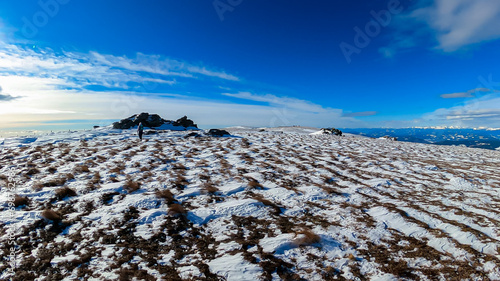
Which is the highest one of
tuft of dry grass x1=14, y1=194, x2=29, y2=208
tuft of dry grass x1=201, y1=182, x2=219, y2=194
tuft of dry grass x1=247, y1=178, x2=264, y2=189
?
tuft of dry grass x1=247, y1=178, x2=264, y2=189

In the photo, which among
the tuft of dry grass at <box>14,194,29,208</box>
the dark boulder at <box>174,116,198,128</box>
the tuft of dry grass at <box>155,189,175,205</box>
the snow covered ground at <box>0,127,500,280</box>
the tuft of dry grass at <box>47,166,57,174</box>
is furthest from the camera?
the dark boulder at <box>174,116,198,128</box>

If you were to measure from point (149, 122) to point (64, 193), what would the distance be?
32.5 m

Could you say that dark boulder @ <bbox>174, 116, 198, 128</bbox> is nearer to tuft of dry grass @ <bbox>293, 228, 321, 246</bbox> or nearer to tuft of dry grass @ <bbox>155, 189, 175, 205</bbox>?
tuft of dry grass @ <bbox>155, 189, 175, 205</bbox>

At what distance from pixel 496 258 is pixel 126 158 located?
1762 cm

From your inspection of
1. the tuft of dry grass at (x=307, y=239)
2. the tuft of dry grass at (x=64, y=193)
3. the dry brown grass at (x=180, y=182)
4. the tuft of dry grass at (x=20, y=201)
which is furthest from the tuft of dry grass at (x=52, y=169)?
the tuft of dry grass at (x=307, y=239)

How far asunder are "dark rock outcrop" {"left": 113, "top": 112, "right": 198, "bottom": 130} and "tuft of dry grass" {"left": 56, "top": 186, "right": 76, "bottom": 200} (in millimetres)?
29694

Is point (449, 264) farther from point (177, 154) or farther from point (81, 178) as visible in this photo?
point (177, 154)

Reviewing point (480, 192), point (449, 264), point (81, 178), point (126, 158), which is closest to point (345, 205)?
point (449, 264)

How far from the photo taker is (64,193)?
27.0 feet

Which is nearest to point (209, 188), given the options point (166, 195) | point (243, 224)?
point (166, 195)

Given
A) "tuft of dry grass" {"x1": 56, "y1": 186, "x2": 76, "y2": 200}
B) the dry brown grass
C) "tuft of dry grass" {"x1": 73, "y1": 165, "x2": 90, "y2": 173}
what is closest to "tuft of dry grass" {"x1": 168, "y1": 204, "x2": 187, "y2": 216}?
the dry brown grass

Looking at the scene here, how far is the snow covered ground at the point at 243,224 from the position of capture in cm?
477

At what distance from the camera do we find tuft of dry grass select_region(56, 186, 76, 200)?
8125mm

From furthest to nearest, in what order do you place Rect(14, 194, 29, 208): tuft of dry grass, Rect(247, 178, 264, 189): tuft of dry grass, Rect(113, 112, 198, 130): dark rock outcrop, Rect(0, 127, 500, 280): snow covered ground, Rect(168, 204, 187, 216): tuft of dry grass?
Rect(113, 112, 198, 130): dark rock outcrop
Rect(247, 178, 264, 189): tuft of dry grass
Rect(14, 194, 29, 208): tuft of dry grass
Rect(168, 204, 187, 216): tuft of dry grass
Rect(0, 127, 500, 280): snow covered ground
